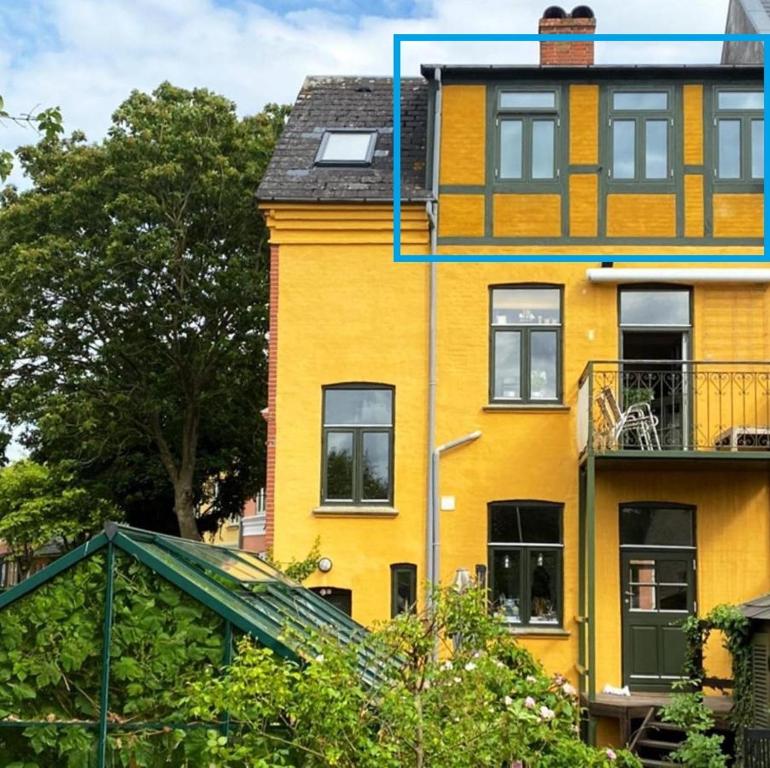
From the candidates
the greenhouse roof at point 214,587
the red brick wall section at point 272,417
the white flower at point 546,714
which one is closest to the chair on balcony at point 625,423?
the red brick wall section at point 272,417

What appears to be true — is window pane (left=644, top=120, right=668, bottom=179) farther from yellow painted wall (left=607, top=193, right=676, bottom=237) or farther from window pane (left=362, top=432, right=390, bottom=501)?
window pane (left=362, top=432, right=390, bottom=501)

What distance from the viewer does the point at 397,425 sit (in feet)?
61.9

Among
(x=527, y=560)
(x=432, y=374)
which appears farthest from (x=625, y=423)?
(x=432, y=374)

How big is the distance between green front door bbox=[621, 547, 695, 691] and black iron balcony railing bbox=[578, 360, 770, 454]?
1611 millimetres

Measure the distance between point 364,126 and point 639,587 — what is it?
853 centimetres

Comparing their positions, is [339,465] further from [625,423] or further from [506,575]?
[625,423]

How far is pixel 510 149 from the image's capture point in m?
19.3

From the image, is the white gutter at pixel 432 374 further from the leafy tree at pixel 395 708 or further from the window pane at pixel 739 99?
the leafy tree at pixel 395 708

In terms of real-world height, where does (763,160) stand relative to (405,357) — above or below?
above

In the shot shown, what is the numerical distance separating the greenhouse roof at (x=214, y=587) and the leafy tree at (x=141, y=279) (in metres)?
18.9

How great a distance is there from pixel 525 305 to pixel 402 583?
14.7ft

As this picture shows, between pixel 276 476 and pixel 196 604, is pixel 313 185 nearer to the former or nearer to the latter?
pixel 276 476

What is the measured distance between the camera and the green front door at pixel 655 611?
709 inches

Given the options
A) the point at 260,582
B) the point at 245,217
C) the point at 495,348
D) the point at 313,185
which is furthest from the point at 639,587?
the point at 245,217
